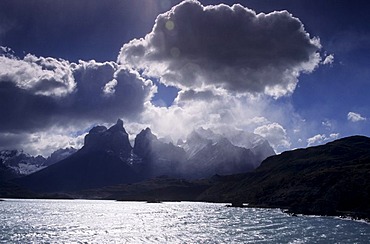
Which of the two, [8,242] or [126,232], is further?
[126,232]

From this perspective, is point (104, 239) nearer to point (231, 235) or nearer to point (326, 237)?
point (231, 235)

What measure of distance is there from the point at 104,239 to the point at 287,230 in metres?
56.1

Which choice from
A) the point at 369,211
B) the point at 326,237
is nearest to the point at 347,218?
the point at 369,211

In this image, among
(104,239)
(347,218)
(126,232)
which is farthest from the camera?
(347,218)

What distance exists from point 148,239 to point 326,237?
4713 cm

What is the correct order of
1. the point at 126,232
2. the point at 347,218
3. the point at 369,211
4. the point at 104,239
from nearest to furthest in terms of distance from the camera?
the point at 104,239 → the point at 126,232 → the point at 347,218 → the point at 369,211

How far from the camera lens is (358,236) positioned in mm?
100125

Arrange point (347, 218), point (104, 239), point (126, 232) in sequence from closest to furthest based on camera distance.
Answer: point (104, 239) → point (126, 232) → point (347, 218)

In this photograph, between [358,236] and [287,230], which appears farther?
[287,230]

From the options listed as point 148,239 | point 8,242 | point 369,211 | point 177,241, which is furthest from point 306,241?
point 369,211

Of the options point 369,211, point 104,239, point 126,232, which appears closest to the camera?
point 104,239

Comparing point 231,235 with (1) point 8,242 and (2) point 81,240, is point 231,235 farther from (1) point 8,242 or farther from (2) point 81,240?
(1) point 8,242

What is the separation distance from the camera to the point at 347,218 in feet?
538

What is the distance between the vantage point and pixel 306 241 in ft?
299
